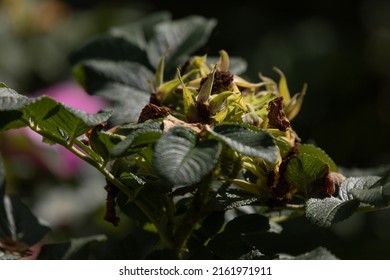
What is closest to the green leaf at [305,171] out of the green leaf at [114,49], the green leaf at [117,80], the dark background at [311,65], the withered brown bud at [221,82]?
the withered brown bud at [221,82]

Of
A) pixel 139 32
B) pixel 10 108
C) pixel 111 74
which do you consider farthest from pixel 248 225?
pixel 139 32

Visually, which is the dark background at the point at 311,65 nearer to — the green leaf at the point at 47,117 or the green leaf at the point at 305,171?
the green leaf at the point at 305,171

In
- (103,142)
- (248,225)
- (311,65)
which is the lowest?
(311,65)

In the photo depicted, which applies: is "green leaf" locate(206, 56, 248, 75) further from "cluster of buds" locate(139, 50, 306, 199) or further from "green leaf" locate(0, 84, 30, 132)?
"green leaf" locate(0, 84, 30, 132)

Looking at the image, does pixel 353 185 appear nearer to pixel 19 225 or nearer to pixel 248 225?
pixel 248 225

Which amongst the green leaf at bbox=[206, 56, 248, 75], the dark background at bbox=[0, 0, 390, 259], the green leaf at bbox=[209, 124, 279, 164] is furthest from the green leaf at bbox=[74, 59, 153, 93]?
the dark background at bbox=[0, 0, 390, 259]

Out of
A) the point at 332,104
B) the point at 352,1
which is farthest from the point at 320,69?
the point at 352,1
